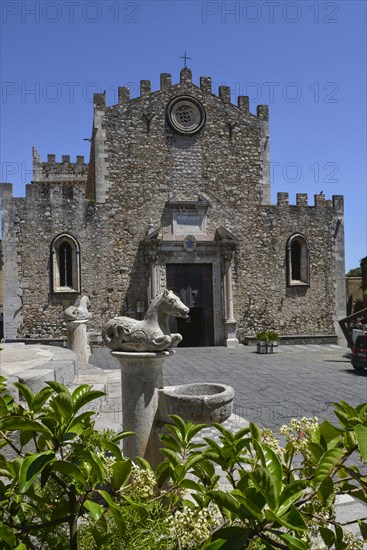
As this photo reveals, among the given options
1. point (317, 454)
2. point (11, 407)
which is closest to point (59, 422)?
Answer: point (11, 407)

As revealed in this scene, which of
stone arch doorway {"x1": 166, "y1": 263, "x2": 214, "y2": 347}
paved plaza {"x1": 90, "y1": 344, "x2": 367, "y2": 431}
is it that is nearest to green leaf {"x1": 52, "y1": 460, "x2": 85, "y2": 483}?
paved plaza {"x1": 90, "y1": 344, "x2": 367, "y2": 431}

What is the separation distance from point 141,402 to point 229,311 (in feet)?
44.5

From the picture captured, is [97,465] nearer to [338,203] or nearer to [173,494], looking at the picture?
[173,494]

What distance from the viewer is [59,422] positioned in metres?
1.63

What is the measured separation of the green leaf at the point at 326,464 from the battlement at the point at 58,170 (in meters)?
33.8

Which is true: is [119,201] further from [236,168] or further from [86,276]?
[236,168]

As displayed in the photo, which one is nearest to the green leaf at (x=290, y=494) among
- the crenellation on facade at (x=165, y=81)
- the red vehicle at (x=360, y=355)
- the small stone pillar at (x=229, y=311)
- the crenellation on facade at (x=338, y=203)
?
the red vehicle at (x=360, y=355)

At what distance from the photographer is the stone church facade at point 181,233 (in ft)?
53.9

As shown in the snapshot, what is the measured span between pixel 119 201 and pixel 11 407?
15.6 meters

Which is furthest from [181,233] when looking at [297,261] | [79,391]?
[79,391]

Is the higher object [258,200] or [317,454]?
[258,200]

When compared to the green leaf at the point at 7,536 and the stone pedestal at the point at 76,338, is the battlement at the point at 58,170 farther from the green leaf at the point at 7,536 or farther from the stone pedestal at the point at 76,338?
the green leaf at the point at 7,536

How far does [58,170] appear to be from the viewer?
3394cm

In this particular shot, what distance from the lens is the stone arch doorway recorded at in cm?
1733
